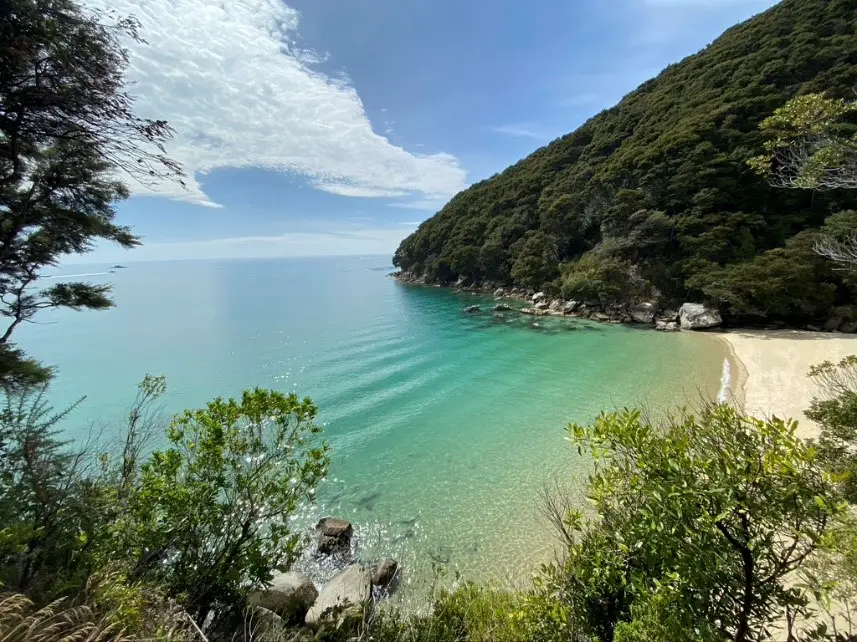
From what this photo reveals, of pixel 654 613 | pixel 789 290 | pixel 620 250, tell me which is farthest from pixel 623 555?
pixel 620 250

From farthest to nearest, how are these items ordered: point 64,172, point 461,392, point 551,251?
1. point 551,251
2. point 461,392
3. point 64,172

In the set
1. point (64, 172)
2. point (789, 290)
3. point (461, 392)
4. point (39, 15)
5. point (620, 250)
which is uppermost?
point (39, 15)

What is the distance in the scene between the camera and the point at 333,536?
317 inches

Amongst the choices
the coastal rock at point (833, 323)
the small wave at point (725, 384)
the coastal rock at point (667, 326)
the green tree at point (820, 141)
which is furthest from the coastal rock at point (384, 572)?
the coastal rock at point (833, 323)

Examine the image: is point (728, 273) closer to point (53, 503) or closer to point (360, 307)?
point (53, 503)

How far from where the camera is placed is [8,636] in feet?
7.95

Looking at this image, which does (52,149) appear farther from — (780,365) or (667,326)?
(667,326)

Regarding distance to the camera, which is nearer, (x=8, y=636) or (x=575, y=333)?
(x=8, y=636)

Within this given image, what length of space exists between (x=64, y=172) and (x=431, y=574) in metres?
11.6

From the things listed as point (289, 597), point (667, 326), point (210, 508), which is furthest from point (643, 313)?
point (210, 508)

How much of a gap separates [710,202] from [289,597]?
39273 mm

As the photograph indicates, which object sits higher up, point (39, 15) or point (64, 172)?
point (39, 15)

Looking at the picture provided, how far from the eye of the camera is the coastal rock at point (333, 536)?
788 cm

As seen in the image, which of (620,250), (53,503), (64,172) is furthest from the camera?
(620,250)
